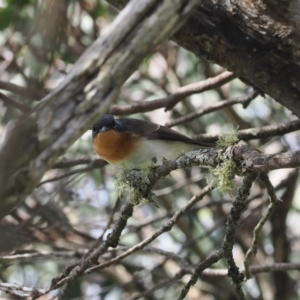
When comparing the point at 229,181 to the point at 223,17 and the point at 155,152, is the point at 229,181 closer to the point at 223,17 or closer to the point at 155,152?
the point at 223,17

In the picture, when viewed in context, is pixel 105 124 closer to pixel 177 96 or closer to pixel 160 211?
pixel 177 96

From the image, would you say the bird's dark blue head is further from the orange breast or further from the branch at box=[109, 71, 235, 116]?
the branch at box=[109, 71, 235, 116]

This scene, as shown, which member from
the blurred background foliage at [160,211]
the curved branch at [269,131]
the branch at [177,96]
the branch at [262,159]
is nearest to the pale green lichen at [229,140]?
the branch at [262,159]

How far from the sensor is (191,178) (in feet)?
20.5

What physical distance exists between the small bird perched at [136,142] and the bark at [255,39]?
4.48 feet

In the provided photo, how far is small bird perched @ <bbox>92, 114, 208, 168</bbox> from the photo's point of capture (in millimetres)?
4867

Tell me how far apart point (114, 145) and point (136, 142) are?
23 centimetres

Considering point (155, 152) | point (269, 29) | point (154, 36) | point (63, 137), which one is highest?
point (155, 152)

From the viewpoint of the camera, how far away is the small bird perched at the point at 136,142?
487cm

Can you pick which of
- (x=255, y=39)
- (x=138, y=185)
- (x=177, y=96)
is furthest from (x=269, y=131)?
(x=138, y=185)

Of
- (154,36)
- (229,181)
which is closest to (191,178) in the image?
(229,181)

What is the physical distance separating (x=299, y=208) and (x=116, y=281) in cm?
196

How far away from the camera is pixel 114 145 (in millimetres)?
4918

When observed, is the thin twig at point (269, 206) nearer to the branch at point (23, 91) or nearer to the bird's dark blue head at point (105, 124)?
the branch at point (23, 91)
